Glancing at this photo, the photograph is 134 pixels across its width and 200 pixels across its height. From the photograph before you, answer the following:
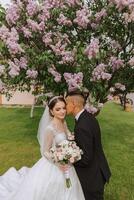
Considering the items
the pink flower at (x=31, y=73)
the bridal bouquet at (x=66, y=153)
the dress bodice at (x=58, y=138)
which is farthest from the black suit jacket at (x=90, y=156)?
the pink flower at (x=31, y=73)

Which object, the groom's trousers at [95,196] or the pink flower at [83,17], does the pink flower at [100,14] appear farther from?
the groom's trousers at [95,196]

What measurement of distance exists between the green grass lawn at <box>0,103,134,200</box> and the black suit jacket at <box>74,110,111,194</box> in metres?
3.10

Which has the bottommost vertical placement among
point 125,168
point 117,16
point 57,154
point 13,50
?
point 125,168

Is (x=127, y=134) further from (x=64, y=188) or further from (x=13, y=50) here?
(x=64, y=188)

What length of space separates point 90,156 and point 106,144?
1070cm

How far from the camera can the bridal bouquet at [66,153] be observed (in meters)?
7.26

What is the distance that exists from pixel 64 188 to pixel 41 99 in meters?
5.06

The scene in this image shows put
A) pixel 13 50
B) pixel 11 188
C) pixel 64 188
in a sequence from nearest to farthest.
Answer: pixel 64 188 → pixel 11 188 → pixel 13 50

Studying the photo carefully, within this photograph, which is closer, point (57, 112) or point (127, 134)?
point (57, 112)

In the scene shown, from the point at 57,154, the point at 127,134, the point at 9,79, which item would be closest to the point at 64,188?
the point at 57,154

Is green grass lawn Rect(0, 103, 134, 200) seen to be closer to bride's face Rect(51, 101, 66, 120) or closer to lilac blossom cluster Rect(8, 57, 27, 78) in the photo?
lilac blossom cluster Rect(8, 57, 27, 78)

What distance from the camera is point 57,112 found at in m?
7.95

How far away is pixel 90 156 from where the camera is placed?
24.1 feet

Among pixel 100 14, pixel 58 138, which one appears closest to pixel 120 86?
pixel 100 14
